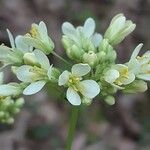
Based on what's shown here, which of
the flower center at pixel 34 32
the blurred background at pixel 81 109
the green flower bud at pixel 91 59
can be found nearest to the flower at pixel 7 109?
the flower center at pixel 34 32

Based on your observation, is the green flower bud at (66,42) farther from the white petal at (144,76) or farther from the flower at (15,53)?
the white petal at (144,76)

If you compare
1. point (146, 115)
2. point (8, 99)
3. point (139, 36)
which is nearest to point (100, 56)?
point (8, 99)

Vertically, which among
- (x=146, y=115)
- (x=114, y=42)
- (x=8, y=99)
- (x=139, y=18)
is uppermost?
(x=114, y=42)

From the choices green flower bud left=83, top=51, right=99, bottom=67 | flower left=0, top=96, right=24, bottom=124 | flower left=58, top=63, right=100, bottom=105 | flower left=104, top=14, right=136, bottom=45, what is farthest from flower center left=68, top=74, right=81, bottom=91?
flower left=0, top=96, right=24, bottom=124

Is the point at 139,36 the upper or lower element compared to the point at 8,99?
lower

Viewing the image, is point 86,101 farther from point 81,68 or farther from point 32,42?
point 32,42

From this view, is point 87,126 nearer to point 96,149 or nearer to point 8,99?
point 96,149

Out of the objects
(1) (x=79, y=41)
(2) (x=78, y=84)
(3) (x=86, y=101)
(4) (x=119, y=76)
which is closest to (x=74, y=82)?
(2) (x=78, y=84)
